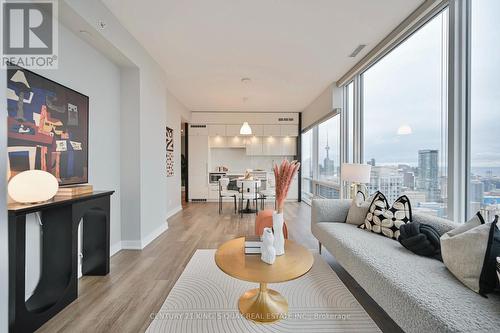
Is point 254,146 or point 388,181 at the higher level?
point 254,146

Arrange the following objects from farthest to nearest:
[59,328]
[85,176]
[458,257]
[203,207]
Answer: [203,207], [85,176], [59,328], [458,257]

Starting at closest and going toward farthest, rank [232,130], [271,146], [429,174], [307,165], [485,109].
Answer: [485,109], [429,174], [232,130], [307,165], [271,146]

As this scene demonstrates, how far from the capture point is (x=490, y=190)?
181 centimetres

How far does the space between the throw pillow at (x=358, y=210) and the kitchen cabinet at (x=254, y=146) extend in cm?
→ 469

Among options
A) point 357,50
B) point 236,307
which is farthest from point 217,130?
point 236,307

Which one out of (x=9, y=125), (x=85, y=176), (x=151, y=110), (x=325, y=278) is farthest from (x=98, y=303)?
(x=151, y=110)

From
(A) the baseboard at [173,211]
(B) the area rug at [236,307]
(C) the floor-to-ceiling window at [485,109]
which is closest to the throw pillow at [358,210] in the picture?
(B) the area rug at [236,307]

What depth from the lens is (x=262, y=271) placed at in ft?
4.82

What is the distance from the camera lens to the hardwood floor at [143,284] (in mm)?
1670

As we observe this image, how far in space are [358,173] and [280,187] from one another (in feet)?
5.64

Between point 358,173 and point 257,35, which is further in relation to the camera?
point 358,173

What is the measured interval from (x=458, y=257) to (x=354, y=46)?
2.85 metres

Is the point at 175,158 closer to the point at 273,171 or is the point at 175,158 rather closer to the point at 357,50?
the point at 273,171

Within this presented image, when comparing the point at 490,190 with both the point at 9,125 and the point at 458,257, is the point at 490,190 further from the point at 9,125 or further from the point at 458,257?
the point at 9,125
